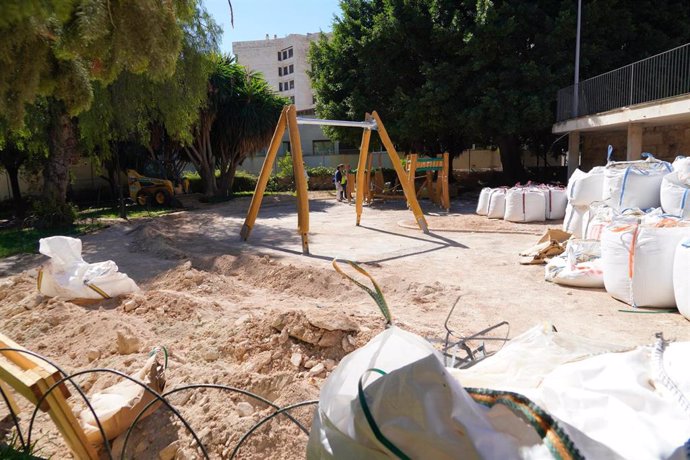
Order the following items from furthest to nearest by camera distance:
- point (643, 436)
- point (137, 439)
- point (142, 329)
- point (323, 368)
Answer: point (142, 329), point (323, 368), point (137, 439), point (643, 436)

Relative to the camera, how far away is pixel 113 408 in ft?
10.1

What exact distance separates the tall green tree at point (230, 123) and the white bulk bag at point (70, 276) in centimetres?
1593

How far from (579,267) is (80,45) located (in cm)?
586

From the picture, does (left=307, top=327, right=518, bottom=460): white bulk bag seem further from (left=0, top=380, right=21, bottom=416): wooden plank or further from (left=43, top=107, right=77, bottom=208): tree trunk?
(left=43, top=107, right=77, bottom=208): tree trunk

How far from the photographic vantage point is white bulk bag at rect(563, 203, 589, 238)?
8.60 meters

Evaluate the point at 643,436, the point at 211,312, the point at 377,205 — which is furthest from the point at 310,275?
the point at 377,205

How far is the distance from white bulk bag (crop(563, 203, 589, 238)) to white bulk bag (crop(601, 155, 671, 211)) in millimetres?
984

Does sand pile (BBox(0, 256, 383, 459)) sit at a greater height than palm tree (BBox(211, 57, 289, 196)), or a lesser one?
lesser

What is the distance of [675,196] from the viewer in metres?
6.62

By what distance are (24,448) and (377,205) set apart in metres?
16.0

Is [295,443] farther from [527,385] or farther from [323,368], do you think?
[527,385]

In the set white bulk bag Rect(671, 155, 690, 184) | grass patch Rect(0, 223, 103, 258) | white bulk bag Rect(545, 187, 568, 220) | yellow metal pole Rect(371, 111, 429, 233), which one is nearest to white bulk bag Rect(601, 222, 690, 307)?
white bulk bag Rect(671, 155, 690, 184)

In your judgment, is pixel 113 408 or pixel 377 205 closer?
pixel 113 408

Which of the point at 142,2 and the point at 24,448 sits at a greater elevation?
the point at 142,2
